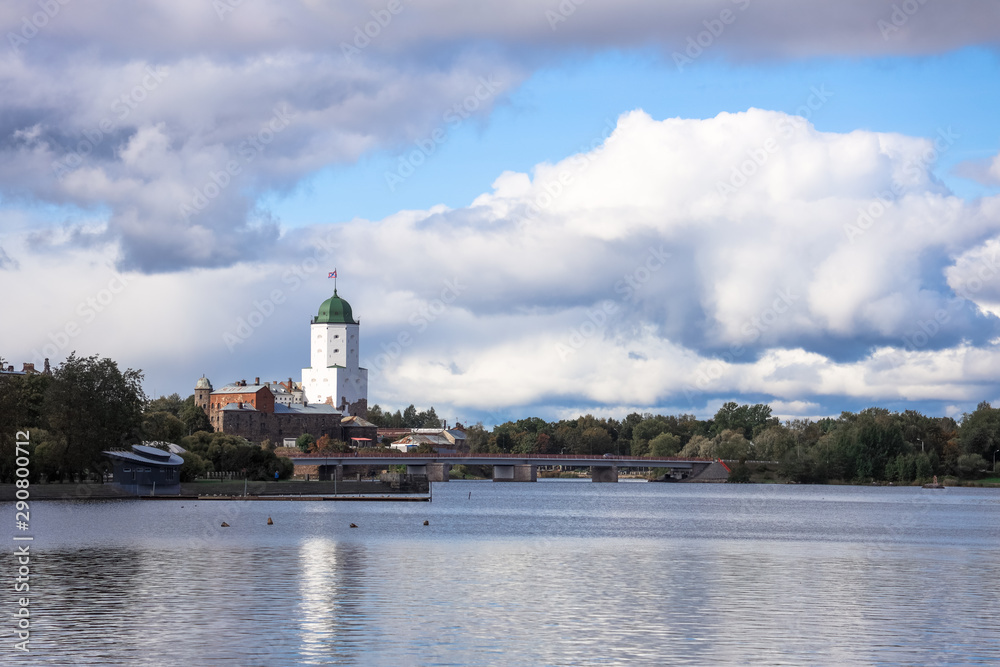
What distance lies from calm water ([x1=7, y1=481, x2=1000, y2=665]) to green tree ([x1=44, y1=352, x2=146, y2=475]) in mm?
26042

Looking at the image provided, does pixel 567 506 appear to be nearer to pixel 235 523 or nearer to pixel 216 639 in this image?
pixel 235 523

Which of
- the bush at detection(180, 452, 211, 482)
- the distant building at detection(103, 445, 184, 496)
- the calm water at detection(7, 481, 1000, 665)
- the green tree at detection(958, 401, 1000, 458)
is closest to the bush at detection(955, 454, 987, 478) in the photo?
the green tree at detection(958, 401, 1000, 458)

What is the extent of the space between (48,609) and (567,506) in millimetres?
100392

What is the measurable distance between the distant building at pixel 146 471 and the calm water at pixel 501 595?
32.9 metres

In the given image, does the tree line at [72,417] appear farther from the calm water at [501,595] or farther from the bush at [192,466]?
the calm water at [501,595]

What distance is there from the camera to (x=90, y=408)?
10588 centimetres

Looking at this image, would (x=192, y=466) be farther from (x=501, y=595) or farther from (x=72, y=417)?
(x=501, y=595)

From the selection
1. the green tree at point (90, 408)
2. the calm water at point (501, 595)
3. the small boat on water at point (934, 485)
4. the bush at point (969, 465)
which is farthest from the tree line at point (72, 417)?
the bush at point (969, 465)

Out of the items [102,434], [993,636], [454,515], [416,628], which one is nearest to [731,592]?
[993,636]

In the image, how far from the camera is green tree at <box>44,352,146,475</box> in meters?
103

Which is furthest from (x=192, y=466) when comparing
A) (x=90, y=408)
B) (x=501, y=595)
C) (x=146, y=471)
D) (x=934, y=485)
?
(x=934, y=485)

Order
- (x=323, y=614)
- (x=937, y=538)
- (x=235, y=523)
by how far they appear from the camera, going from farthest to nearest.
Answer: (x=235, y=523) → (x=937, y=538) → (x=323, y=614)

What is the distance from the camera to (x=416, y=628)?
31.5 meters

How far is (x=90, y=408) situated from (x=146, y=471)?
10057 millimetres
